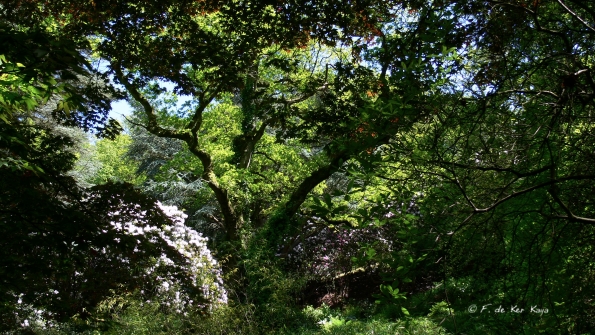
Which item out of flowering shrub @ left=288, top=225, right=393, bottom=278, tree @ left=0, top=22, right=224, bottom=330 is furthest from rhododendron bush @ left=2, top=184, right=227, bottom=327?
flowering shrub @ left=288, top=225, right=393, bottom=278

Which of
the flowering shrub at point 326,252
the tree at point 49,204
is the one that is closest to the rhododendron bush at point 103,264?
the tree at point 49,204

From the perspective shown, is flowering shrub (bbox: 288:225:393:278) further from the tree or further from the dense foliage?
the tree

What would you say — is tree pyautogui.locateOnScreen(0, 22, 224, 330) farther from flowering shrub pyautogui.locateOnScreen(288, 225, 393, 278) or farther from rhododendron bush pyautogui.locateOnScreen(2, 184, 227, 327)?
flowering shrub pyautogui.locateOnScreen(288, 225, 393, 278)

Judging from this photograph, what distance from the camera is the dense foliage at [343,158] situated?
186 centimetres

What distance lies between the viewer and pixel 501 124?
80.7 inches

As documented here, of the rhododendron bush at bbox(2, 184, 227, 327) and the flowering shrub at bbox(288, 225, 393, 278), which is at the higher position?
the flowering shrub at bbox(288, 225, 393, 278)

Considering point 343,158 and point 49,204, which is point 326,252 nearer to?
point 343,158

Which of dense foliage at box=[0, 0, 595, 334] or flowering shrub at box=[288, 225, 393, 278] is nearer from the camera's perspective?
dense foliage at box=[0, 0, 595, 334]

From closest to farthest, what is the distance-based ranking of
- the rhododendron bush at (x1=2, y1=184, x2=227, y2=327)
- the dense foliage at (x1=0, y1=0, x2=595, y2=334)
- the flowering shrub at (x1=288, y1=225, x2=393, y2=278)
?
the dense foliage at (x1=0, y1=0, x2=595, y2=334) → the rhododendron bush at (x1=2, y1=184, x2=227, y2=327) → the flowering shrub at (x1=288, y1=225, x2=393, y2=278)

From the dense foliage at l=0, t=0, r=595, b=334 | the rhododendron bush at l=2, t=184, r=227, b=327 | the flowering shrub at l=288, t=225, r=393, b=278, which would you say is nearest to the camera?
the dense foliage at l=0, t=0, r=595, b=334

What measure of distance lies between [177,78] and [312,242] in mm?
8920

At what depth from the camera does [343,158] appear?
191 inches

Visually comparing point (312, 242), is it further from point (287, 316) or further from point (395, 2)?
point (395, 2)

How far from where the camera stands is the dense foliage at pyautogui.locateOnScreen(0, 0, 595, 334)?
73.3 inches
